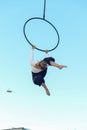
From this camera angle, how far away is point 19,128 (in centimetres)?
5541

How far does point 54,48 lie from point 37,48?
83 centimetres

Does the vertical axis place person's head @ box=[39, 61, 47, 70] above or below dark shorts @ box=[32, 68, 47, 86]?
above

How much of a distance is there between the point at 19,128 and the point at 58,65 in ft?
143

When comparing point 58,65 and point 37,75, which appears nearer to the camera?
point 58,65

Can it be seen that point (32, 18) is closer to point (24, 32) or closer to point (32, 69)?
point (24, 32)

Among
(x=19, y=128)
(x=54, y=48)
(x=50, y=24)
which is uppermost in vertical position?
(x=50, y=24)

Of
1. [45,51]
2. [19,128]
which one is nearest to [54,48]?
[45,51]

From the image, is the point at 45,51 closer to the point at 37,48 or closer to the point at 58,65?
the point at 37,48

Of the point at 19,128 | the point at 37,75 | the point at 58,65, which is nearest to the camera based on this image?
the point at 58,65

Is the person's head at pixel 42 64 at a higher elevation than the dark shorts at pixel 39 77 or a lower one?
higher

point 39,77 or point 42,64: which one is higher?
point 42,64

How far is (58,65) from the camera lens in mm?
13227

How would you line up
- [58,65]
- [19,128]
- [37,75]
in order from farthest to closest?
1. [19,128]
2. [37,75]
3. [58,65]

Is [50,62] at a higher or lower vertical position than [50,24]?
lower
